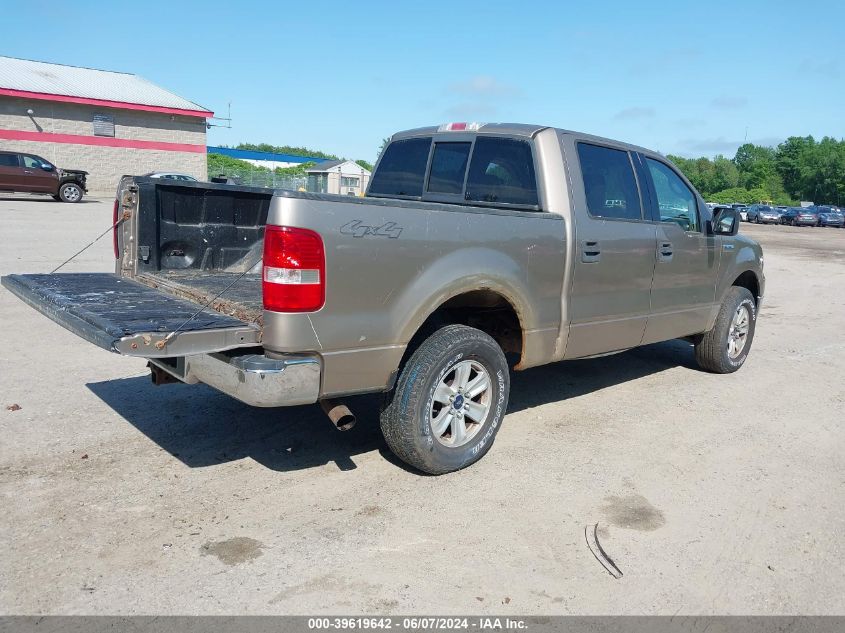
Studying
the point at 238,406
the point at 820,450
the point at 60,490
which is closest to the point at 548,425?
the point at 820,450

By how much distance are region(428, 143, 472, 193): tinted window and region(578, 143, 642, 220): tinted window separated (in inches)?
34.2

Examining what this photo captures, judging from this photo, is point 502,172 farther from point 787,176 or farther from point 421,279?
point 787,176

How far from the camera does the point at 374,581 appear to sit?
318 centimetres

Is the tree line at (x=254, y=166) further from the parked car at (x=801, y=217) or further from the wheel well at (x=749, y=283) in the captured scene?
the parked car at (x=801, y=217)

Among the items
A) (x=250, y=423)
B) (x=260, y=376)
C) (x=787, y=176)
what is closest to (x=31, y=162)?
(x=250, y=423)

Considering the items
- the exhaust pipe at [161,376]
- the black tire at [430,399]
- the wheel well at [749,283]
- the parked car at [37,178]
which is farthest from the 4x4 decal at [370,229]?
the parked car at [37,178]

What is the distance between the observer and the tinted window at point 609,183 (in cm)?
512

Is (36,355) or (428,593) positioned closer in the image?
(428,593)

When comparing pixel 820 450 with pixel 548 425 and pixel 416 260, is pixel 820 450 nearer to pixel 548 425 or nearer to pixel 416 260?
pixel 548 425

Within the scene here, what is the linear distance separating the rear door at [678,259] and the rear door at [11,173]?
24203mm

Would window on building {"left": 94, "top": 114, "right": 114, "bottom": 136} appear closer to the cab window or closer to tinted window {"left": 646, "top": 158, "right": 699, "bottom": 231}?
the cab window

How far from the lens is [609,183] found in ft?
17.5

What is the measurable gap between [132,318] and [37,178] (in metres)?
24.7

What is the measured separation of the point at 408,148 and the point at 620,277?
1991 mm
